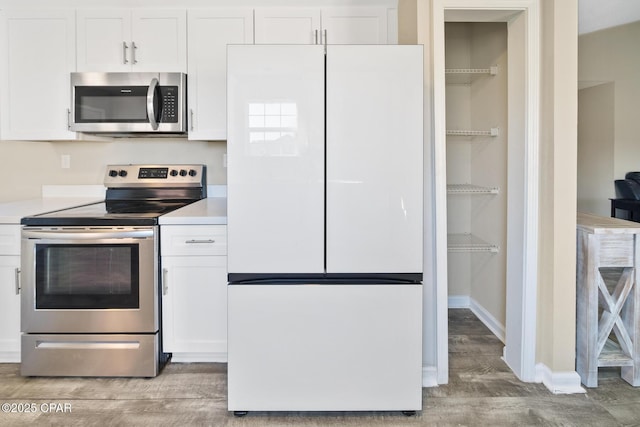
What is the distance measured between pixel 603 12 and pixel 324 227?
283 cm

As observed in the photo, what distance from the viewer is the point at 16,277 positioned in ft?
8.21

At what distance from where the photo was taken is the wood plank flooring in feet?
6.71

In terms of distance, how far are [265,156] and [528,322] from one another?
1.62 meters

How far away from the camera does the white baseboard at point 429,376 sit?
2.35 m

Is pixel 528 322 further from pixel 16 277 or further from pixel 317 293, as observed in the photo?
pixel 16 277

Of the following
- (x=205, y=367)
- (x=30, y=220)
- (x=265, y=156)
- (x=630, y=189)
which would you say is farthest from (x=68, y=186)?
(x=630, y=189)

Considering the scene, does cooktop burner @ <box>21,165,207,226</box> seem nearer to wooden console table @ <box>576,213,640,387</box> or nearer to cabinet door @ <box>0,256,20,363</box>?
cabinet door @ <box>0,256,20,363</box>

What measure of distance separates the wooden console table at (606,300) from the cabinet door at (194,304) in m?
1.90

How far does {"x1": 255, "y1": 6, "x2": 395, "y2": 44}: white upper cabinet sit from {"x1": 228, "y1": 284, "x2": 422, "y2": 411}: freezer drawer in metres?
Answer: 1.73

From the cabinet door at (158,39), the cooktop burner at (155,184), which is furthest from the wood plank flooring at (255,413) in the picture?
the cabinet door at (158,39)

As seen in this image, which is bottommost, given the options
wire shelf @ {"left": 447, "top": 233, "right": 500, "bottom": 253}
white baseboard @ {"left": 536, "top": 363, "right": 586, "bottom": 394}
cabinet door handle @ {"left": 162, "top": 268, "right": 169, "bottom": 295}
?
white baseboard @ {"left": 536, "top": 363, "right": 586, "bottom": 394}

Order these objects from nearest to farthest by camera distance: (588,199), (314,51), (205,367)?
(314,51) < (205,367) < (588,199)

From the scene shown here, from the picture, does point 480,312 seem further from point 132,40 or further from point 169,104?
point 132,40

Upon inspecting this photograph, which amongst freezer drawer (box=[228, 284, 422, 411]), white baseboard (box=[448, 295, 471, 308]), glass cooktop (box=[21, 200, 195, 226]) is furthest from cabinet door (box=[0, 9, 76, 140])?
white baseboard (box=[448, 295, 471, 308])
